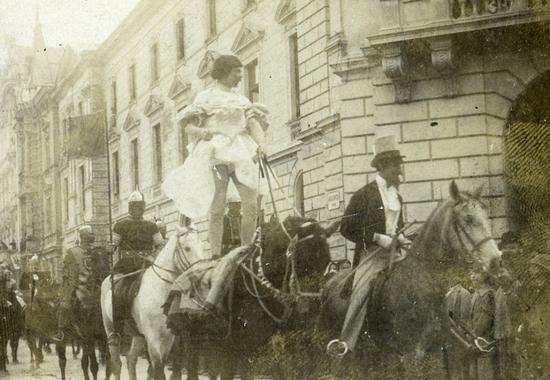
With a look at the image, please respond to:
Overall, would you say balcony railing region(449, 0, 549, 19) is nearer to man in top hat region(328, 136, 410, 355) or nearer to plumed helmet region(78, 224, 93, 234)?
man in top hat region(328, 136, 410, 355)

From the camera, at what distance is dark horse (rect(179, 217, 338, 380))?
6016 mm

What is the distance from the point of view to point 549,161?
637 centimetres

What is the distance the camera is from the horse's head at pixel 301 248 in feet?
19.7

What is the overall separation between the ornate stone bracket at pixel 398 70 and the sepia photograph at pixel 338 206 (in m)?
0.01

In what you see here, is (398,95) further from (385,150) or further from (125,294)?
(125,294)

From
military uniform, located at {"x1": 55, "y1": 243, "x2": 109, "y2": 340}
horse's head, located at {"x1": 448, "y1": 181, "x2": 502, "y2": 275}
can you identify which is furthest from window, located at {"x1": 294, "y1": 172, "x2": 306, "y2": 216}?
military uniform, located at {"x1": 55, "y1": 243, "x2": 109, "y2": 340}

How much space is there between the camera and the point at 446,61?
20.5 feet

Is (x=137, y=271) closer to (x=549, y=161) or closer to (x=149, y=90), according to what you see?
(x=149, y=90)

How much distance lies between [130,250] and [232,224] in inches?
59.5

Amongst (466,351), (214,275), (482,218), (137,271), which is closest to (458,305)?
(466,351)

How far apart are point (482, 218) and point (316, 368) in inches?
72.1

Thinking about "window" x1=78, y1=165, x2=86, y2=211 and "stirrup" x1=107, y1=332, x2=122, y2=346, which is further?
"window" x1=78, y1=165, x2=86, y2=211

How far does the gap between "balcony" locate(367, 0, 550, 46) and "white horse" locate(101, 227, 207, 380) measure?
2.34 meters

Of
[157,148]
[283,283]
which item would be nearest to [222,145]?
[283,283]
